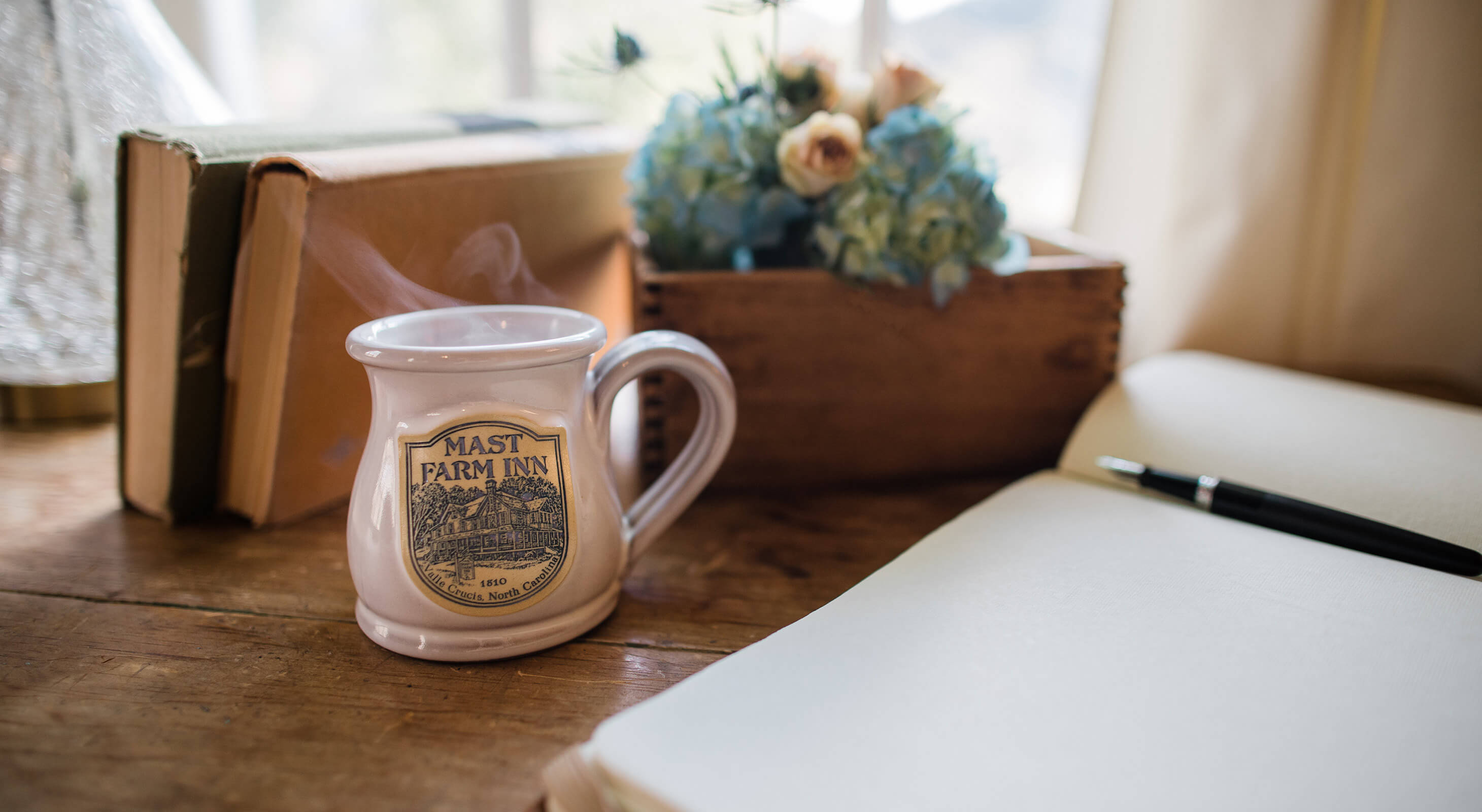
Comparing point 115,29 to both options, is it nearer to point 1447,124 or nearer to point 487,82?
point 487,82

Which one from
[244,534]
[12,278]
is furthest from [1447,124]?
[12,278]

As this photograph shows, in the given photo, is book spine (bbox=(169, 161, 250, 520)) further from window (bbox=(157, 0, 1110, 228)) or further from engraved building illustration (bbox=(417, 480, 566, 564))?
window (bbox=(157, 0, 1110, 228))

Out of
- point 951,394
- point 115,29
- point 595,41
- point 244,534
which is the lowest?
point 244,534

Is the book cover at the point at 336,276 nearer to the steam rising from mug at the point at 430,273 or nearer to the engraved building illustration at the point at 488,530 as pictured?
the steam rising from mug at the point at 430,273

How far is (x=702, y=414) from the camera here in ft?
1.65

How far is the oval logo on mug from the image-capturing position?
1.32 feet

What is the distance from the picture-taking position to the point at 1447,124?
778mm

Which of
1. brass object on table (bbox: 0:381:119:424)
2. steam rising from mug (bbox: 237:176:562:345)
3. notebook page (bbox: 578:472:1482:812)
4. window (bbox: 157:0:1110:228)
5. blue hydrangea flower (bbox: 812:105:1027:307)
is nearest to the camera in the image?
notebook page (bbox: 578:472:1482:812)

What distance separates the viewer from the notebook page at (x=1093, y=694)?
294mm

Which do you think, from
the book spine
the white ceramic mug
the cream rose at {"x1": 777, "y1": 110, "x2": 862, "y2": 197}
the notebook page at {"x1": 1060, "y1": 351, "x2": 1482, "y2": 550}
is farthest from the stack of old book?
the notebook page at {"x1": 1060, "y1": 351, "x2": 1482, "y2": 550}

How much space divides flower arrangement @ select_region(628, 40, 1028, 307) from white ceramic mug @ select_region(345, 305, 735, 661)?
0.25 m

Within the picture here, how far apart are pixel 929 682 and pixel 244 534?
46 cm

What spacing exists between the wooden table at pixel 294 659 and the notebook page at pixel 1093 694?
7 cm

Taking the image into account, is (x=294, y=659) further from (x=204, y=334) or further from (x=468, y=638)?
(x=204, y=334)
